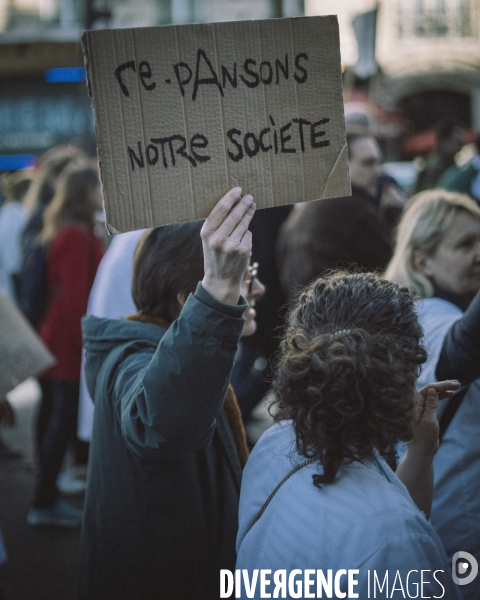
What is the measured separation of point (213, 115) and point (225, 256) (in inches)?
12.9

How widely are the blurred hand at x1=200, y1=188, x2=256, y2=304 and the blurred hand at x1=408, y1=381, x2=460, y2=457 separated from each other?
20.0 inches

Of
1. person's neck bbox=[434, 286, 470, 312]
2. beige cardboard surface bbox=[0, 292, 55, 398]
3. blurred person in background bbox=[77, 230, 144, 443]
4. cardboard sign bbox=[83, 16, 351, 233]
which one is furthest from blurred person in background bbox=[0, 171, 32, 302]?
cardboard sign bbox=[83, 16, 351, 233]

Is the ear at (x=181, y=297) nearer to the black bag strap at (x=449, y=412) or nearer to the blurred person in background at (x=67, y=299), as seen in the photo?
the black bag strap at (x=449, y=412)

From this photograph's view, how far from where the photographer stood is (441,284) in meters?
2.51

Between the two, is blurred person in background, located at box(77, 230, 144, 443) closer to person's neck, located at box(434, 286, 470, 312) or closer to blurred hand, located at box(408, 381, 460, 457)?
person's neck, located at box(434, 286, 470, 312)

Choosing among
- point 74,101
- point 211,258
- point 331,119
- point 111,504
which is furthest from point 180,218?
point 74,101

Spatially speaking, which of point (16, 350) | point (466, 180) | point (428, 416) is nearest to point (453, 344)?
point (428, 416)

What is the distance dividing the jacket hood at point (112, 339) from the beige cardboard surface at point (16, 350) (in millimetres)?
1027

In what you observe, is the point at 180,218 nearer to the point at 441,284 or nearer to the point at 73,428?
the point at 441,284

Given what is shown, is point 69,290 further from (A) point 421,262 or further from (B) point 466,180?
(B) point 466,180

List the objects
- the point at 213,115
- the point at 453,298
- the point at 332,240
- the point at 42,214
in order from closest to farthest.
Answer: the point at 213,115 → the point at 453,298 → the point at 332,240 → the point at 42,214

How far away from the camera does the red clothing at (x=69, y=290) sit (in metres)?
4.26

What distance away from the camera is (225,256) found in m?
1.42

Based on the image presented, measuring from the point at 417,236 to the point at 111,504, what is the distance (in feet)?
4.77
